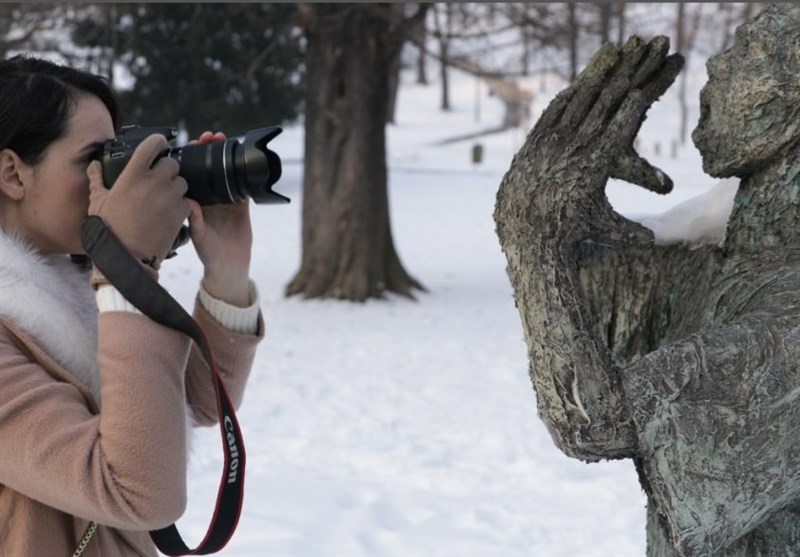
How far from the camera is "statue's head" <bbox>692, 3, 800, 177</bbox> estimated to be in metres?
1.40

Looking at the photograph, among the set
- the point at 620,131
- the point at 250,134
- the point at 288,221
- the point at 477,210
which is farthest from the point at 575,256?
the point at 477,210

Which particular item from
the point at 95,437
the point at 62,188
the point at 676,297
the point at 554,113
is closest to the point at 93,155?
the point at 62,188

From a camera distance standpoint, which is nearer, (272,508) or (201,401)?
(201,401)

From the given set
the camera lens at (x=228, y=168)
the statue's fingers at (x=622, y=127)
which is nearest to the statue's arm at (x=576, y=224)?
the statue's fingers at (x=622, y=127)

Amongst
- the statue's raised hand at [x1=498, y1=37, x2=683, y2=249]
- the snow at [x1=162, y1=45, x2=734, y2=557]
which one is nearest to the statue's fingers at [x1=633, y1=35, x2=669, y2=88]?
the statue's raised hand at [x1=498, y1=37, x2=683, y2=249]

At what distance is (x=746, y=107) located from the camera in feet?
4.64

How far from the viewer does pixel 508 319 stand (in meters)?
7.46

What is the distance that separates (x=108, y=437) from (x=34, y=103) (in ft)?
1.67

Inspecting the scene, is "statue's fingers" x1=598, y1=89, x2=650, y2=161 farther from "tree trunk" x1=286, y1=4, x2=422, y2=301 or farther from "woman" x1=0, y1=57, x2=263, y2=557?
"tree trunk" x1=286, y1=4, x2=422, y2=301

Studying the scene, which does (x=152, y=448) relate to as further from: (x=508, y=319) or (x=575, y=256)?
(x=508, y=319)

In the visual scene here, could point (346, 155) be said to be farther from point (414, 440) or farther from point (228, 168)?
point (228, 168)

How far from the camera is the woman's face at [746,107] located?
140cm

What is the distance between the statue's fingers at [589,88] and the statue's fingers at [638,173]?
8 centimetres

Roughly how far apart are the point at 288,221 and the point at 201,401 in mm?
10819
